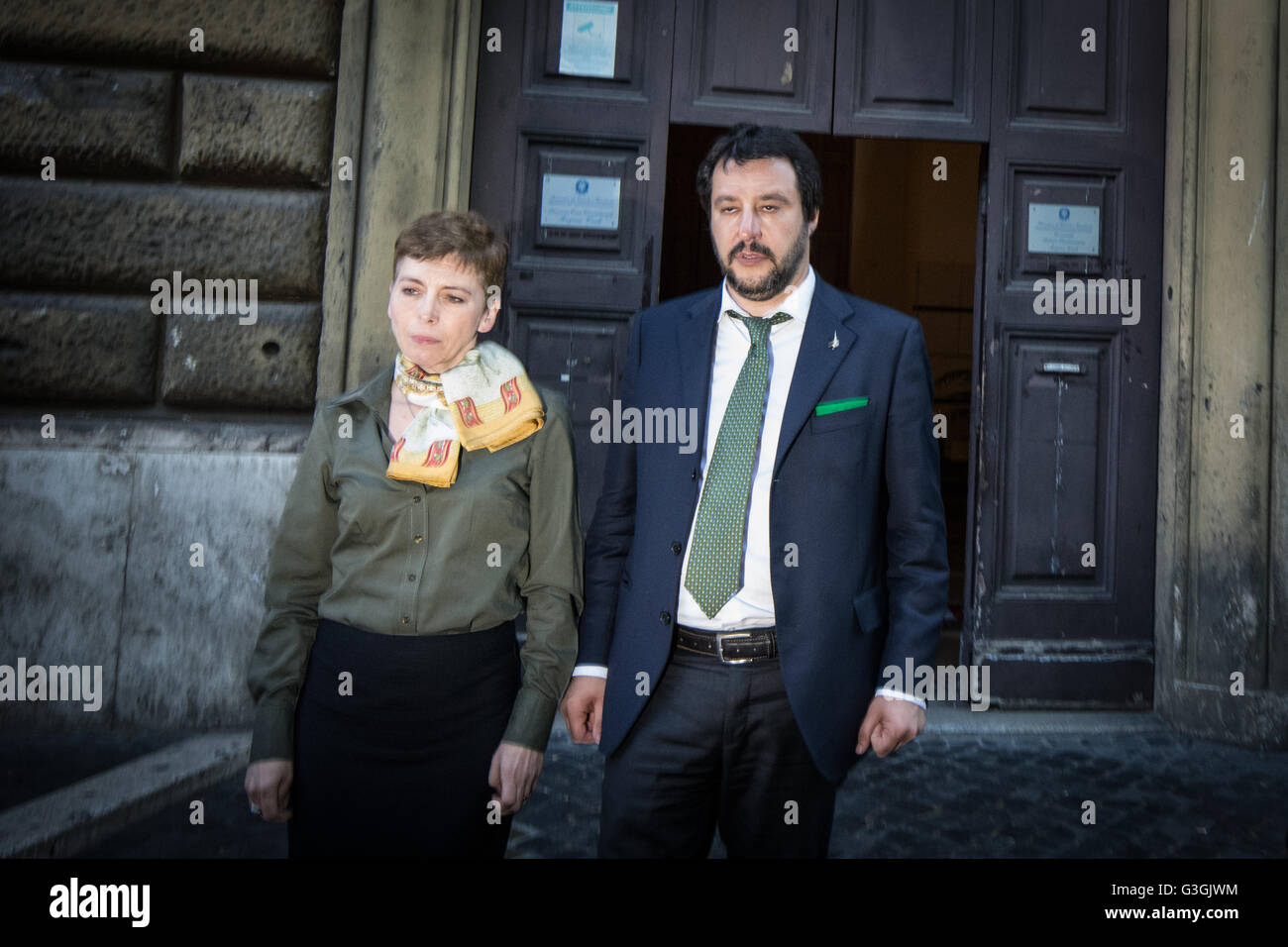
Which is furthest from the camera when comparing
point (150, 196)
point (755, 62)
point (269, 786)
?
point (755, 62)

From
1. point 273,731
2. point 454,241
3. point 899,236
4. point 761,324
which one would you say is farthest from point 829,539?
point 899,236

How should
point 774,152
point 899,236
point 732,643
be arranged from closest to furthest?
point 732,643 → point 774,152 → point 899,236

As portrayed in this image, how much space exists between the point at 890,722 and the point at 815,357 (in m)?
0.72

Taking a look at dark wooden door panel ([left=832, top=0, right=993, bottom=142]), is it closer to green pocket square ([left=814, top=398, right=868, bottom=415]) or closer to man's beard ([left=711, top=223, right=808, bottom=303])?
man's beard ([left=711, top=223, right=808, bottom=303])

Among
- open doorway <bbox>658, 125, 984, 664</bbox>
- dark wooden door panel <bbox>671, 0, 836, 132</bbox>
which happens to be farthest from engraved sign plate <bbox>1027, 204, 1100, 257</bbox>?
open doorway <bbox>658, 125, 984, 664</bbox>

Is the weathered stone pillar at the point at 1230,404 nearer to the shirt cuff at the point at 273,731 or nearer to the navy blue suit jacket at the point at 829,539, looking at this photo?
the navy blue suit jacket at the point at 829,539

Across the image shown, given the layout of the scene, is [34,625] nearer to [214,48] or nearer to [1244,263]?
[214,48]

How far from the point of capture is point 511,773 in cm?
169

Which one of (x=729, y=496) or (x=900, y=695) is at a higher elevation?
(x=729, y=496)

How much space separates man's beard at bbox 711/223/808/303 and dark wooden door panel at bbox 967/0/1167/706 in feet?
9.30

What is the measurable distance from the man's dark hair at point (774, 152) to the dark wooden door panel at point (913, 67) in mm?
2756

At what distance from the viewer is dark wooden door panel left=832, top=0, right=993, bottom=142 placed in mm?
4480

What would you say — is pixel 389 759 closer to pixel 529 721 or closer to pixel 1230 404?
pixel 529 721

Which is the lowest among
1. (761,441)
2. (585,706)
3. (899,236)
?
(585,706)
